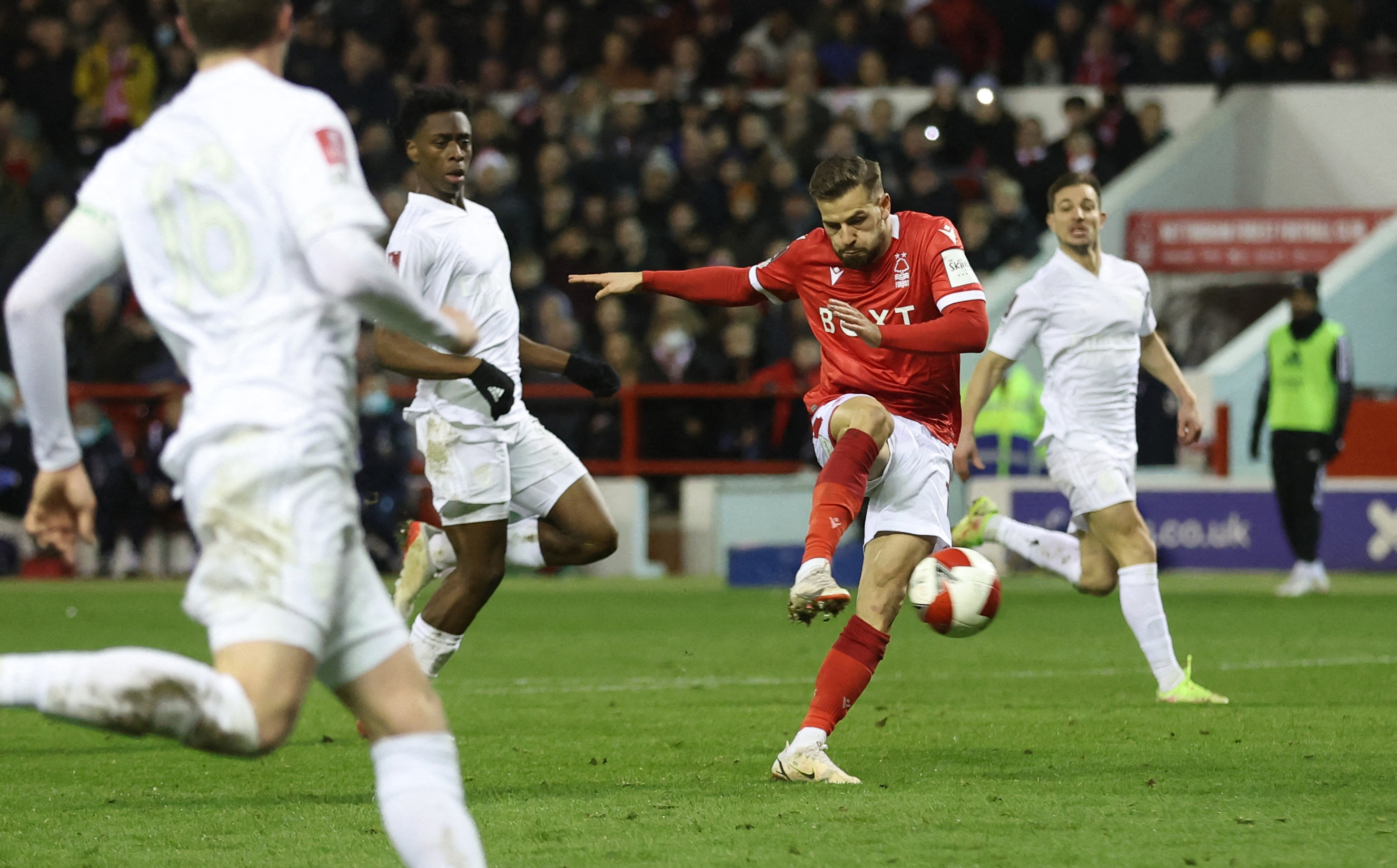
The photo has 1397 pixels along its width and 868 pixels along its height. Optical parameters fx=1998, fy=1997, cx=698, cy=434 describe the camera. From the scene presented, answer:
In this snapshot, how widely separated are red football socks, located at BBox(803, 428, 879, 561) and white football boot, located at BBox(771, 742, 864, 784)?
2.04ft

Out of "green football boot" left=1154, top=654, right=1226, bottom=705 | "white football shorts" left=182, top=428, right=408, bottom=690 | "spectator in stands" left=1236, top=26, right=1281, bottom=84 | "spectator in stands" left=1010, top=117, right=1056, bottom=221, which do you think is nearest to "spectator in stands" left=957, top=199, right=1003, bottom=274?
"spectator in stands" left=1010, top=117, right=1056, bottom=221

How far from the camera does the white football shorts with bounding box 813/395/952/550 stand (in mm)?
6520

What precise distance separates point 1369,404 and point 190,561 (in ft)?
34.6

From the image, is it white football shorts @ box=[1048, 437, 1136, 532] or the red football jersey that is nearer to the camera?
the red football jersey

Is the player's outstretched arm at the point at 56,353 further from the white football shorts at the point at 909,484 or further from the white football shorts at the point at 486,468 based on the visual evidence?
the white football shorts at the point at 486,468

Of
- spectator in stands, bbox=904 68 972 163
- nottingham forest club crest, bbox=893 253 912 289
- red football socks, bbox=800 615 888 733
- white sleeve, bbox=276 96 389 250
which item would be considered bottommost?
red football socks, bbox=800 615 888 733

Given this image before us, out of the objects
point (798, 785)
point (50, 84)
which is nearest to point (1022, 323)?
point (798, 785)

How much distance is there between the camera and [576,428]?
58.1 feet

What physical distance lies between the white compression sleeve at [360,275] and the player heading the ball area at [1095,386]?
5.15m

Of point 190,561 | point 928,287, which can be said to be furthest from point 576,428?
point 928,287

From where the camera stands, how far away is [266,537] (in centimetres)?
366

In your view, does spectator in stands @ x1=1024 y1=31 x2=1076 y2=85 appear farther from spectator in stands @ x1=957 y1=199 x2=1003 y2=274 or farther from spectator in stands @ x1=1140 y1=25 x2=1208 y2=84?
spectator in stands @ x1=957 y1=199 x2=1003 y2=274

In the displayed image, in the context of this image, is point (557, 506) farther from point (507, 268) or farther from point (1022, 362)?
point (1022, 362)

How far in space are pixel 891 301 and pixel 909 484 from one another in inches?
23.8
